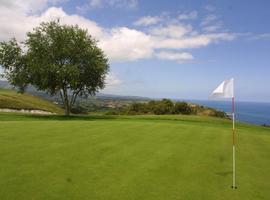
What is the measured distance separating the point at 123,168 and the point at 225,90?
4.03m

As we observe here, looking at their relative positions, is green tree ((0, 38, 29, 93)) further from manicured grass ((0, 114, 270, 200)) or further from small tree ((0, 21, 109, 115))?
manicured grass ((0, 114, 270, 200))

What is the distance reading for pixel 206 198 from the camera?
722cm

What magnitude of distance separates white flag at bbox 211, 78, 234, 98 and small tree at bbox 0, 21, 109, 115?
25686 millimetres

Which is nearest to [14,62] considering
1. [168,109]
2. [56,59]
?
[56,59]

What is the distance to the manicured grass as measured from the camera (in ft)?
23.8

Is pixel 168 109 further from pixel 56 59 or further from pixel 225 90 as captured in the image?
pixel 225 90

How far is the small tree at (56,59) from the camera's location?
112ft

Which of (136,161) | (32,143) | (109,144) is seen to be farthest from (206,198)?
(32,143)

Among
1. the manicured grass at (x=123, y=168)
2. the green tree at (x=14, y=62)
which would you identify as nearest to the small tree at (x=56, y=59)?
the green tree at (x=14, y=62)

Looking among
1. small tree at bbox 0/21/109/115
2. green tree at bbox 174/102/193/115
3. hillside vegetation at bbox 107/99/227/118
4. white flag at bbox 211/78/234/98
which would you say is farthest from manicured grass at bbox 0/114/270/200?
hillside vegetation at bbox 107/99/227/118

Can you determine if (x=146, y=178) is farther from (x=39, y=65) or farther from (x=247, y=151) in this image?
(x=39, y=65)

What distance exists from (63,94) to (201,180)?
3196 centimetres

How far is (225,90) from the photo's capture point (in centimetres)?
948

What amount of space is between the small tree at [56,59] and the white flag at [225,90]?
25686mm
